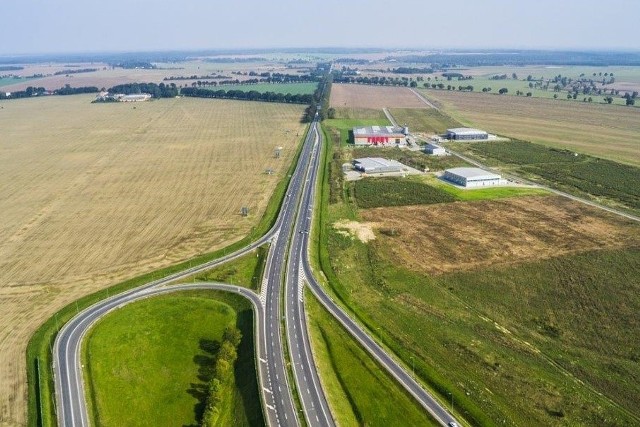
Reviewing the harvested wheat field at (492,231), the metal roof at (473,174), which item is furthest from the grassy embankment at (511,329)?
the metal roof at (473,174)

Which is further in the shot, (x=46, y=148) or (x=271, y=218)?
(x=46, y=148)

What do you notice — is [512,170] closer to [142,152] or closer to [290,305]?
[290,305]

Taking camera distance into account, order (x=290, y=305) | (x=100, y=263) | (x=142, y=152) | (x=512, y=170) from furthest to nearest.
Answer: (x=142, y=152) < (x=512, y=170) < (x=100, y=263) < (x=290, y=305)

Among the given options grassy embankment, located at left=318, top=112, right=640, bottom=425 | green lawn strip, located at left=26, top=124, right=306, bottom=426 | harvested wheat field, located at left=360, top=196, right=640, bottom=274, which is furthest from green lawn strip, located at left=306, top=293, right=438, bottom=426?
green lawn strip, located at left=26, top=124, right=306, bottom=426

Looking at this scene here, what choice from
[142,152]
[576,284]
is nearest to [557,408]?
[576,284]

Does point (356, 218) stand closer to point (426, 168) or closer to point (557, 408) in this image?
point (426, 168)

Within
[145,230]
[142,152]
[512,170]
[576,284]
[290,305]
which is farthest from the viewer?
[142,152]
